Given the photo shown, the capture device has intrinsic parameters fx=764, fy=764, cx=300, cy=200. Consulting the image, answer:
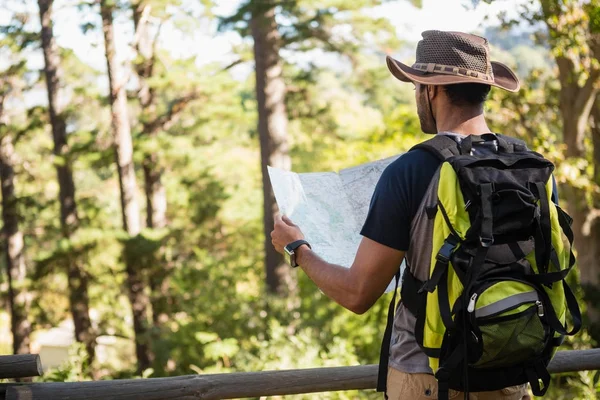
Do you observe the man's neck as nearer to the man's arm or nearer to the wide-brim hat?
the wide-brim hat

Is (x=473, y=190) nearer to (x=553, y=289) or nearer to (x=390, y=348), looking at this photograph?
(x=553, y=289)

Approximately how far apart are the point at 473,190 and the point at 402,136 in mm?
14126

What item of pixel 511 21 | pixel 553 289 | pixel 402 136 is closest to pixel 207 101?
pixel 402 136

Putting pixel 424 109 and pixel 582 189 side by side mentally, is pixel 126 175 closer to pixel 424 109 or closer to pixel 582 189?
pixel 582 189

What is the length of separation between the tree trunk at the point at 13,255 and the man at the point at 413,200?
811 inches

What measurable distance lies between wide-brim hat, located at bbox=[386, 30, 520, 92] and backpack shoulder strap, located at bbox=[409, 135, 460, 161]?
0.54ft

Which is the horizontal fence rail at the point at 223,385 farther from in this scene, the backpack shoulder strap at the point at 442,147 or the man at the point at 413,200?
the backpack shoulder strap at the point at 442,147

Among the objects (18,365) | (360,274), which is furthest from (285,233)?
(18,365)

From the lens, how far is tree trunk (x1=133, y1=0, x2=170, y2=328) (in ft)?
58.2

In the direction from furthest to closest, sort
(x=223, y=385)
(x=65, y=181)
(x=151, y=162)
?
(x=65, y=181) < (x=151, y=162) < (x=223, y=385)

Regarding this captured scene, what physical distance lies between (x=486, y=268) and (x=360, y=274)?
1.11 feet

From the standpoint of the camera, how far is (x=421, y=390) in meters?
2.10

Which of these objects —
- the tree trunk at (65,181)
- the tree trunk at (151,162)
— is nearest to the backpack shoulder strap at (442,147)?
the tree trunk at (151,162)

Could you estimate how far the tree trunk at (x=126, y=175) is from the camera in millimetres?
16625
